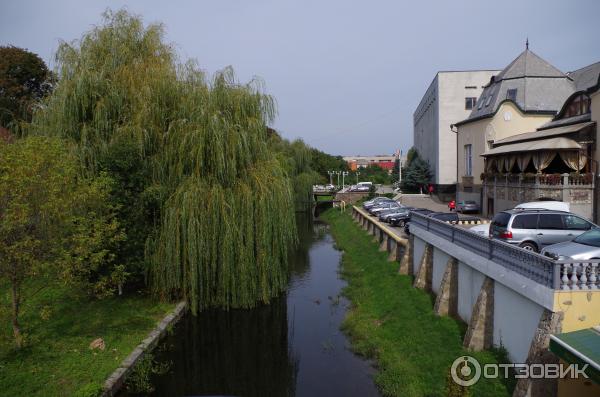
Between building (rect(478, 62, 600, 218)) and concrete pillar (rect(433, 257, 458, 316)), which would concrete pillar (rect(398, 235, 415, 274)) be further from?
building (rect(478, 62, 600, 218))

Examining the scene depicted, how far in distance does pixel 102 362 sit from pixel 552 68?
33838mm

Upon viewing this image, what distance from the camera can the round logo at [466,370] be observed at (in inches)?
350

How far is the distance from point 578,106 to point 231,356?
75.8ft

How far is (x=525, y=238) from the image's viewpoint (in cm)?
1382

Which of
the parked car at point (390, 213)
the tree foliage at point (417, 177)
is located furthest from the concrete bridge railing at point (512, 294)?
the tree foliage at point (417, 177)

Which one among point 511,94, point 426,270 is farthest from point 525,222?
point 511,94

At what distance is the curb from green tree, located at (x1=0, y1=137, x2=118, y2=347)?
8.40 ft

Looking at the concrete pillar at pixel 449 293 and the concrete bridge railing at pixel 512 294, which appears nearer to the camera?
the concrete bridge railing at pixel 512 294

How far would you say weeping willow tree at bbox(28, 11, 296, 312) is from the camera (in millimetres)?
15016

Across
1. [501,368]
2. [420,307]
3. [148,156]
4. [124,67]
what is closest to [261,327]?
[420,307]

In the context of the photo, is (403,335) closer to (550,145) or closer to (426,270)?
(426,270)

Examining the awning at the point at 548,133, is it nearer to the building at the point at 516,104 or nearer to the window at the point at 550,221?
the building at the point at 516,104

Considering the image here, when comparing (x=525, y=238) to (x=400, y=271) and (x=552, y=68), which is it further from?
(x=552, y=68)

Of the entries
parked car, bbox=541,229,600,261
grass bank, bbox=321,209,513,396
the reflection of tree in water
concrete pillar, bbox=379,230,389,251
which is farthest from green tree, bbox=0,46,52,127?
parked car, bbox=541,229,600,261
